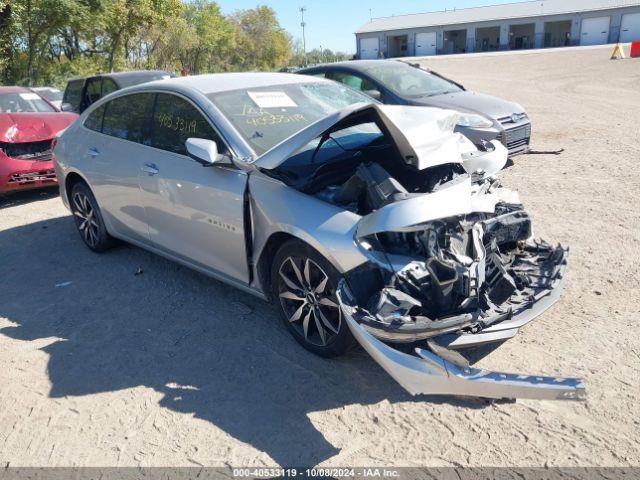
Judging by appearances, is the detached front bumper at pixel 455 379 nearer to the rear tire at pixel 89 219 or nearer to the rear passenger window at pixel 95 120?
the rear tire at pixel 89 219

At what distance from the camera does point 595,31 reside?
57.2 metres

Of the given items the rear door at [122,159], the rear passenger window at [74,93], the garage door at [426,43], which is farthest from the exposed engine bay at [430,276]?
the garage door at [426,43]

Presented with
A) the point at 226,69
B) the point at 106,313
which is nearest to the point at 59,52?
the point at 226,69

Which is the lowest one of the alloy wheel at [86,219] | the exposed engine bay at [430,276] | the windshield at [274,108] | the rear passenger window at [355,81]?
the alloy wheel at [86,219]

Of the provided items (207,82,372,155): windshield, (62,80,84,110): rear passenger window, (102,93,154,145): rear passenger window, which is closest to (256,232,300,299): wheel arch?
(207,82,372,155): windshield

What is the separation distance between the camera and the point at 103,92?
1192 centimetres

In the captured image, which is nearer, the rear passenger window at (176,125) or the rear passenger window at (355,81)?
the rear passenger window at (176,125)

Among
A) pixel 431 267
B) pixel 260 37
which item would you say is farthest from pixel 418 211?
pixel 260 37

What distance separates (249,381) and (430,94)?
A: 6725 millimetres

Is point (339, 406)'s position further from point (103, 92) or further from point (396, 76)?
point (103, 92)

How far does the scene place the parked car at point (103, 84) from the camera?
1165cm

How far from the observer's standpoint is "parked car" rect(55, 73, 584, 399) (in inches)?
117

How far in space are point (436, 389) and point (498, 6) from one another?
7408cm

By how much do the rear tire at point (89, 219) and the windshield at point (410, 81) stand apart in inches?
200
